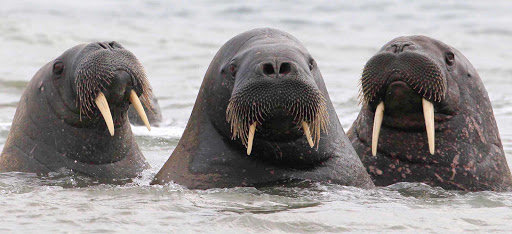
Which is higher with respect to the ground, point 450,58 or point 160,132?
point 450,58

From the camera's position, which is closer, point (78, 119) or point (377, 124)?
point (377, 124)

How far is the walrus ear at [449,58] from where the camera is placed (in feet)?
26.4

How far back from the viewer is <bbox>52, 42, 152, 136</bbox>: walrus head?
7.93m

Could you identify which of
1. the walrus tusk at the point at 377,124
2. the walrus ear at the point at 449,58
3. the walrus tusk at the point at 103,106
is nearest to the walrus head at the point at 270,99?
the walrus tusk at the point at 377,124

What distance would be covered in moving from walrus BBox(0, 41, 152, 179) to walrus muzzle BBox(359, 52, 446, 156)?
76.2 inches

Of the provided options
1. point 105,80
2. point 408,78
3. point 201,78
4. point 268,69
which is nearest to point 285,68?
point 268,69

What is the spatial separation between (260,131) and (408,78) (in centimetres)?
141

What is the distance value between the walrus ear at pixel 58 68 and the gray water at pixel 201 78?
88cm

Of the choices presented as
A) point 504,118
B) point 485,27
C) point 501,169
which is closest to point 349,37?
point 485,27

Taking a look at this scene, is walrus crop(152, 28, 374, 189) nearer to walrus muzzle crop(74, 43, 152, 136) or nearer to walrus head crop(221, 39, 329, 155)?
walrus head crop(221, 39, 329, 155)

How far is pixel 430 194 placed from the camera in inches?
307

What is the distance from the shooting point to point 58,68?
8414 mm

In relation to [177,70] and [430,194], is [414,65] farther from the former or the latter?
[177,70]

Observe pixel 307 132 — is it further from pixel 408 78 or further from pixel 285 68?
pixel 408 78
